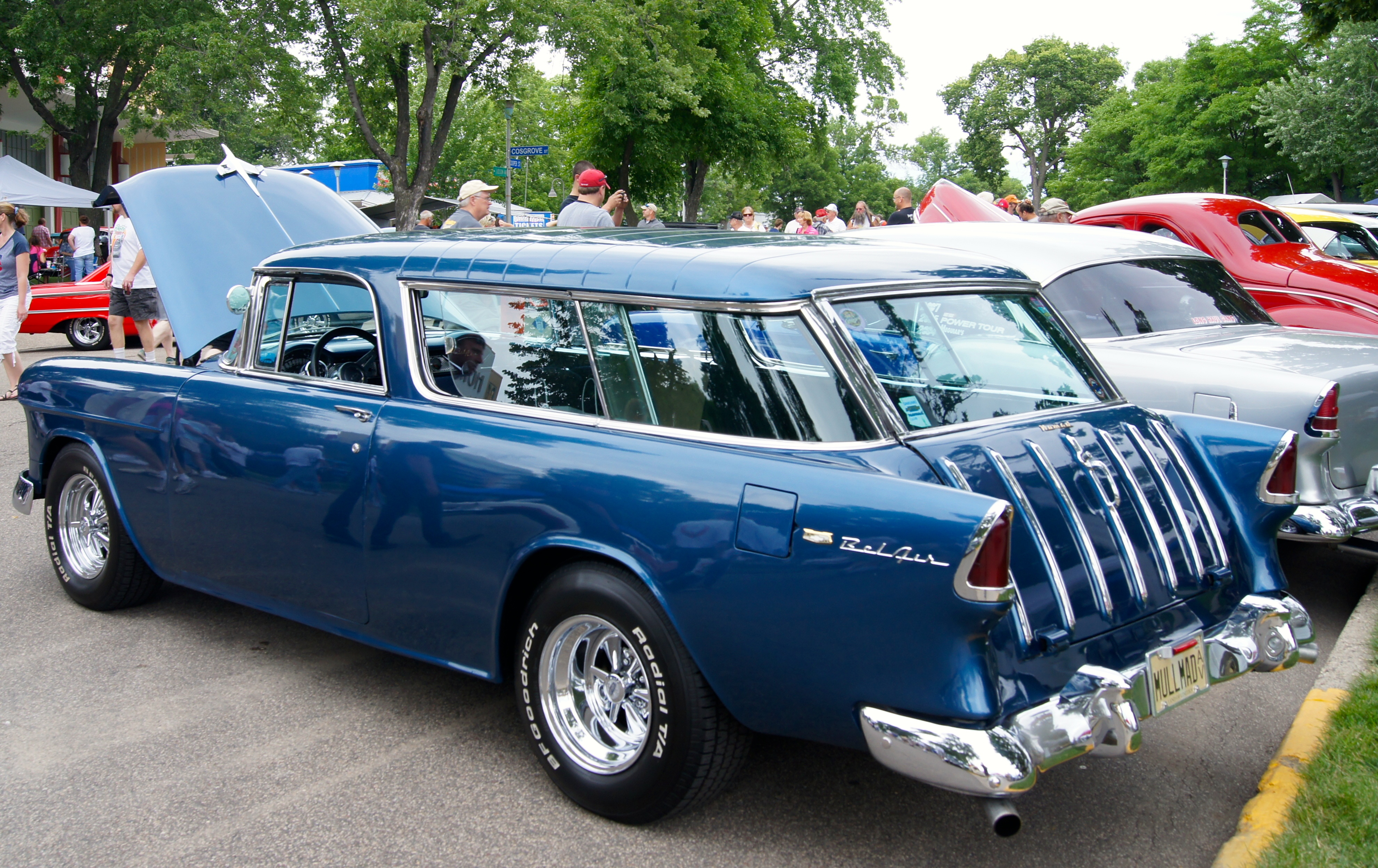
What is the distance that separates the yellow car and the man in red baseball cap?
9.08m

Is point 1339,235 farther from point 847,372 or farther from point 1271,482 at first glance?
point 847,372

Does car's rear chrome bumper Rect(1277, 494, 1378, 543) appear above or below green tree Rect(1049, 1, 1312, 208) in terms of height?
below

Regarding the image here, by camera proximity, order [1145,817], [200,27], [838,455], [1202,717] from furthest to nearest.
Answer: [200,27] < [1202,717] < [1145,817] < [838,455]

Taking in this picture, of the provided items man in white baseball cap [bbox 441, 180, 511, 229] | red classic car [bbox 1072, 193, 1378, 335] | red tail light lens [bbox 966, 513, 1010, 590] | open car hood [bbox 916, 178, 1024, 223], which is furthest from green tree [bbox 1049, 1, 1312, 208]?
red tail light lens [bbox 966, 513, 1010, 590]

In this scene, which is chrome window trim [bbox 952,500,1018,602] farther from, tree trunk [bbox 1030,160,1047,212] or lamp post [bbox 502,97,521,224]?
tree trunk [bbox 1030,160,1047,212]

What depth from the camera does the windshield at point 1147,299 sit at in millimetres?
6188

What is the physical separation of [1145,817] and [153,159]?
154ft

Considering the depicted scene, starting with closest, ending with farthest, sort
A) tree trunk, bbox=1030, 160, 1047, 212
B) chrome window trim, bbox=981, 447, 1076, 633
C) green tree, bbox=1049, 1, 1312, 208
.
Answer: chrome window trim, bbox=981, 447, 1076, 633
green tree, bbox=1049, 1, 1312, 208
tree trunk, bbox=1030, 160, 1047, 212

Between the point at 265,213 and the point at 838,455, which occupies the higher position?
the point at 265,213

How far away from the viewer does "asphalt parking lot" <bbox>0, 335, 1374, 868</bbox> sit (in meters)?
3.01

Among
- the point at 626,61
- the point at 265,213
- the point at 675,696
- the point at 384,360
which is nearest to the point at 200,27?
the point at 626,61

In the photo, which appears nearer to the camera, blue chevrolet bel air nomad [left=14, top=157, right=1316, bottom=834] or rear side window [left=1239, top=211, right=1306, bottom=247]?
blue chevrolet bel air nomad [left=14, top=157, right=1316, bottom=834]

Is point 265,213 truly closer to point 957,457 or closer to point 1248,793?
point 957,457

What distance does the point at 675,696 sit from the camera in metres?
2.89
